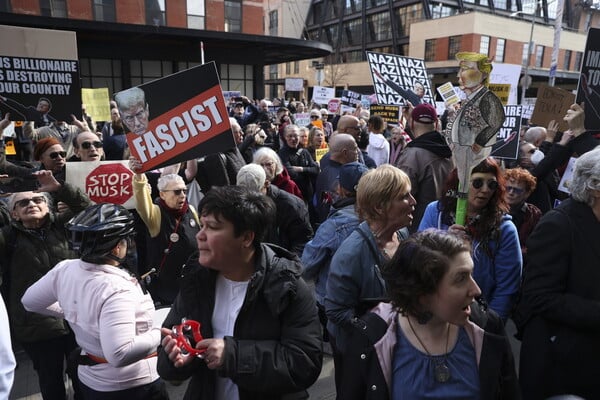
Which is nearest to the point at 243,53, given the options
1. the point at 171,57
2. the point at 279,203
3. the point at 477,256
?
the point at 171,57

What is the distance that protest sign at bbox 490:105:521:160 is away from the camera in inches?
202

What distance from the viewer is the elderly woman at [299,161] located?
643 cm

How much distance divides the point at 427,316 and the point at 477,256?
3.52 feet

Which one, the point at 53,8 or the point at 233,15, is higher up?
the point at 233,15

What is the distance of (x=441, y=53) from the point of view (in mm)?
42094

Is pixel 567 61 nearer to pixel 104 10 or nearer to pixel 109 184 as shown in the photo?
pixel 104 10

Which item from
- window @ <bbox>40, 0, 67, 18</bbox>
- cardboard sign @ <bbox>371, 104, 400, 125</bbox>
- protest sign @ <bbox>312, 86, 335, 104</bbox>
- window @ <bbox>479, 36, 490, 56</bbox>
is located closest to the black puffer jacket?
cardboard sign @ <bbox>371, 104, 400, 125</bbox>

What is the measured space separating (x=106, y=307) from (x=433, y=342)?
1431 mm

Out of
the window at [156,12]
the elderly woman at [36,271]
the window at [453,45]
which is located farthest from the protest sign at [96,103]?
the window at [453,45]

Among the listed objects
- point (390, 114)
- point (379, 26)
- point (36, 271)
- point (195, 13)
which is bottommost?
point (36, 271)

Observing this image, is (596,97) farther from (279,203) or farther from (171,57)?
(171,57)


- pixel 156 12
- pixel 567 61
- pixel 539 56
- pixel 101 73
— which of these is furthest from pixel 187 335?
pixel 567 61

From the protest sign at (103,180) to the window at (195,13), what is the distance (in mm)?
22798

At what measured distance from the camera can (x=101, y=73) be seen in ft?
69.1
